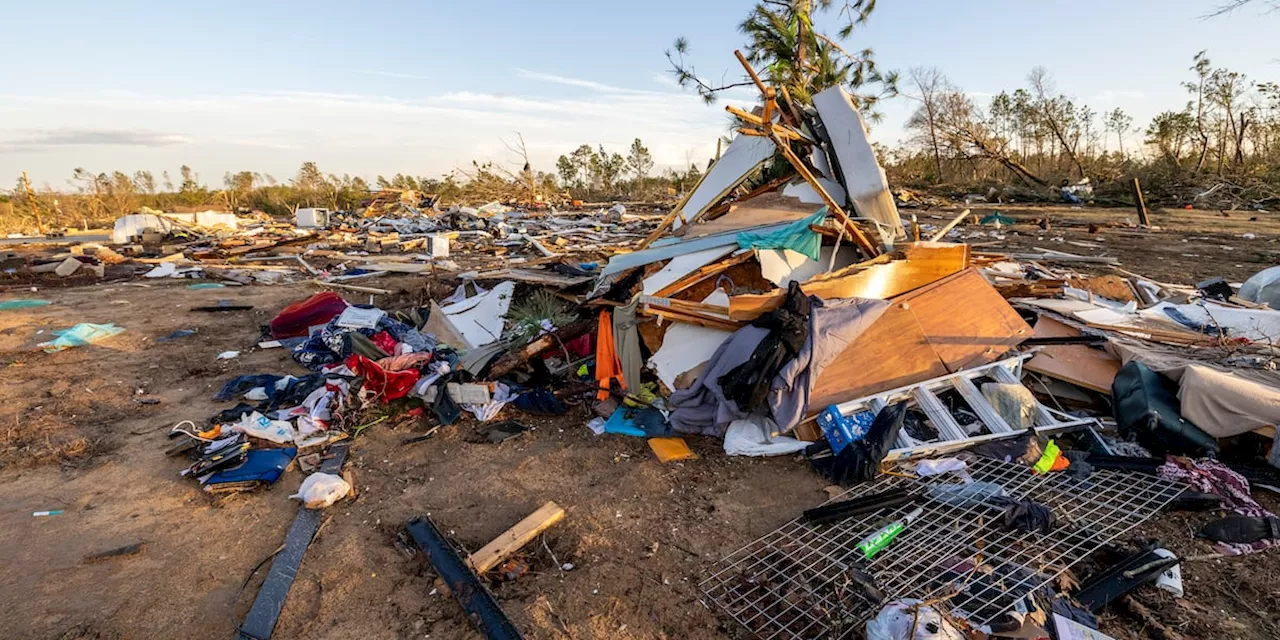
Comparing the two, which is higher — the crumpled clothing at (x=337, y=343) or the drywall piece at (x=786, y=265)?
the drywall piece at (x=786, y=265)

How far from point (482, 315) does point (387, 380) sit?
67.2 inches

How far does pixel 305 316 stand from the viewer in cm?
698

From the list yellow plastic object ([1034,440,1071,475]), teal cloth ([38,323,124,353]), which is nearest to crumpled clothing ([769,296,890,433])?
yellow plastic object ([1034,440,1071,475])

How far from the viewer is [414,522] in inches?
128

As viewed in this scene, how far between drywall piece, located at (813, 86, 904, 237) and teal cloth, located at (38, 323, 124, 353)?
9082 millimetres

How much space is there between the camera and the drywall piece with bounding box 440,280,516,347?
6117 millimetres

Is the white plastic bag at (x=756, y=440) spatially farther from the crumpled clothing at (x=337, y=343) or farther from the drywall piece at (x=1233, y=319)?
the drywall piece at (x=1233, y=319)

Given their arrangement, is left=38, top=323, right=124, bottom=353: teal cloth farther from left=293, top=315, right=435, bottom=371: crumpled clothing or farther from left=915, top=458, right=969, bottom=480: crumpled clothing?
left=915, top=458, right=969, bottom=480: crumpled clothing

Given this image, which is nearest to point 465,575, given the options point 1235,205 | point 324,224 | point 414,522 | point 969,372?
point 414,522

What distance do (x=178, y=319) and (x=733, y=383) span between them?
26.4ft

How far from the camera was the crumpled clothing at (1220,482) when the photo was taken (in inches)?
119

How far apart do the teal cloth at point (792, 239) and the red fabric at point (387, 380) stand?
3236mm

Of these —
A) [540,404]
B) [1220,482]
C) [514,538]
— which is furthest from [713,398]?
[1220,482]

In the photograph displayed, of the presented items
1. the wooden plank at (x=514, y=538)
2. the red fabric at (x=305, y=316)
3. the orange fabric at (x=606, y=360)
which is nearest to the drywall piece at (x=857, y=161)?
the orange fabric at (x=606, y=360)
